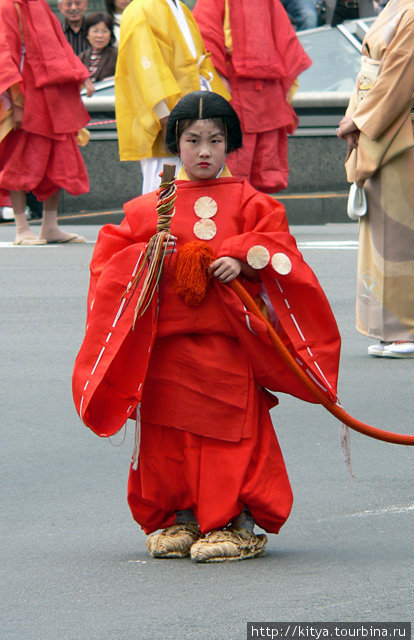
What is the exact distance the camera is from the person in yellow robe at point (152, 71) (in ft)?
25.3

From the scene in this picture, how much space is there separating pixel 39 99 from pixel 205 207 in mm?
6059

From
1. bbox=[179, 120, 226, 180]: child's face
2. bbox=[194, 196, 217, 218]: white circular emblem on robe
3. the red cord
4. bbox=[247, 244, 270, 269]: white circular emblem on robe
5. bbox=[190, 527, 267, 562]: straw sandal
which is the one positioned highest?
bbox=[179, 120, 226, 180]: child's face

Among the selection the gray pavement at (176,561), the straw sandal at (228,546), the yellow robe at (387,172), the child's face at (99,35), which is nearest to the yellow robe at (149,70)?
the gray pavement at (176,561)

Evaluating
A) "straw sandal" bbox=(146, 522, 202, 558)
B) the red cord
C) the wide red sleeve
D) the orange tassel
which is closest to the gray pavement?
"straw sandal" bbox=(146, 522, 202, 558)

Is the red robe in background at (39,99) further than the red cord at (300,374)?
Yes

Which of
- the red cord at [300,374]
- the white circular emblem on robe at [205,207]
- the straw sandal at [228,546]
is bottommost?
the straw sandal at [228,546]

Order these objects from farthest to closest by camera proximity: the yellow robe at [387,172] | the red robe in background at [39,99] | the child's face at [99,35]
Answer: the child's face at [99,35] → the red robe in background at [39,99] → the yellow robe at [387,172]

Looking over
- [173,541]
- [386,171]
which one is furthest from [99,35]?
[173,541]

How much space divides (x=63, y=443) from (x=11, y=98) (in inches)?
195

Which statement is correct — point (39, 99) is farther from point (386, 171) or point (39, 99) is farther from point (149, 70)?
point (386, 171)

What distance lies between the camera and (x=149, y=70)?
7738 mm

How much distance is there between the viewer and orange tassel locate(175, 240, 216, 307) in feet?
10.8

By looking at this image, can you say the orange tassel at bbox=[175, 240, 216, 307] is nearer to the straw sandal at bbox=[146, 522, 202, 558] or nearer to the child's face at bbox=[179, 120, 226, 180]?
the child's face at bbox=[179, 120, 226, 180]

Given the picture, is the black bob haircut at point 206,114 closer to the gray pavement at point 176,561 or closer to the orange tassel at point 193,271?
the orange tassel at point 193,271
